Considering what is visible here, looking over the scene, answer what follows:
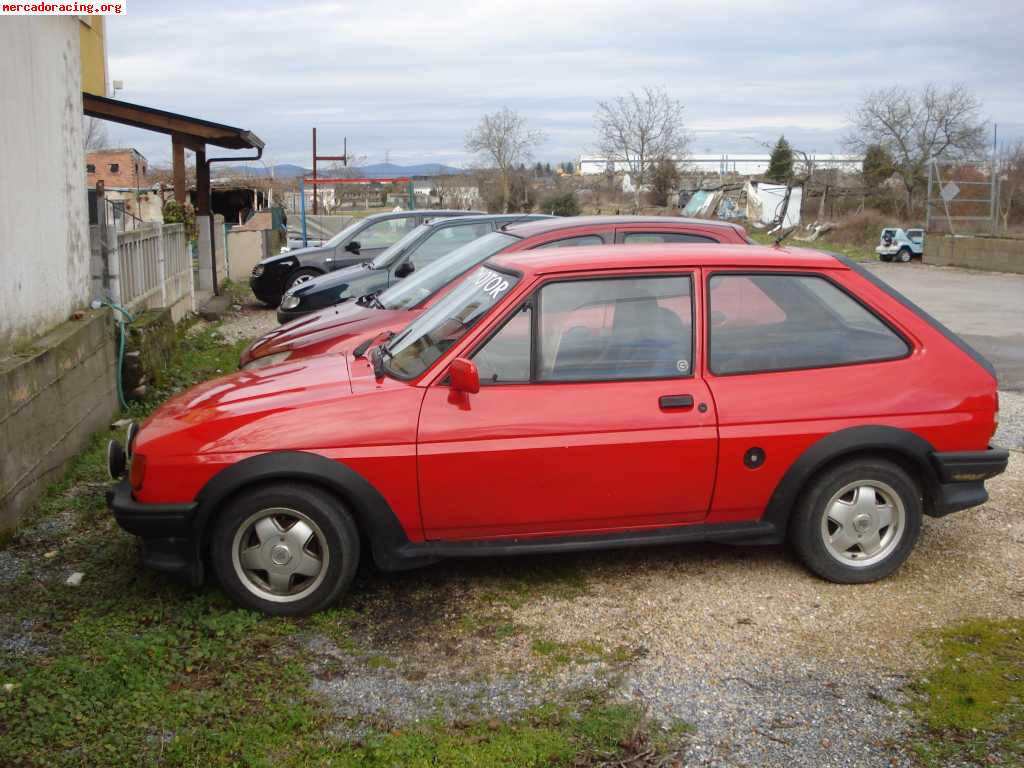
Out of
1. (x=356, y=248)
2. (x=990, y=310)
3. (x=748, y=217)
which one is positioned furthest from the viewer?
(x=748, y=217)

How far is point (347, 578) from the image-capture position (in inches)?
180

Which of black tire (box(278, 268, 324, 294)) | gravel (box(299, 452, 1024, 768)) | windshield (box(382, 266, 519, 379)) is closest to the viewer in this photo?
gravel (box(299, 452, 1024, 768))

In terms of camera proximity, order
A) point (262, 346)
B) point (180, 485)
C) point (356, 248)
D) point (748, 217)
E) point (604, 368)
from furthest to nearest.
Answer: point (748, 217)
point (356, 248)
point (262, 346)
point (604, 368)
point (180, 485)

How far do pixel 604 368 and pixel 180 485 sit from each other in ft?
6.45

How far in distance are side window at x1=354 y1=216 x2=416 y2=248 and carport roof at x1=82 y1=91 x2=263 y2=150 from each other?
3337 mm

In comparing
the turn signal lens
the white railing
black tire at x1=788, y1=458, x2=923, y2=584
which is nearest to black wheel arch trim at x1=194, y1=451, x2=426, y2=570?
the turn signal lens

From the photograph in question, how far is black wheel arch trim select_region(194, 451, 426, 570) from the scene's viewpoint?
4.42 m

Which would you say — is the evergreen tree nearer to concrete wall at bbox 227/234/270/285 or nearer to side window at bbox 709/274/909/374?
concrete wall at bbox 227/234/270/285

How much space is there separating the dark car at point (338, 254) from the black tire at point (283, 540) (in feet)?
35.3

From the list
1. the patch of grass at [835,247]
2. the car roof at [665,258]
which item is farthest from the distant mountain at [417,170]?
the car roof at [665,258]

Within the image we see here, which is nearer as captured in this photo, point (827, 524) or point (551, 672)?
point (551, 672)

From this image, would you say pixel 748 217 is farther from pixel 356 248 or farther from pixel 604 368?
pixel 604 368

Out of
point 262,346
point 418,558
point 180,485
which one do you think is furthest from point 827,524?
point 262,346

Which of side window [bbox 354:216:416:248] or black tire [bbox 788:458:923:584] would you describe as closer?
black tire [bbox 788:458:923:584]
